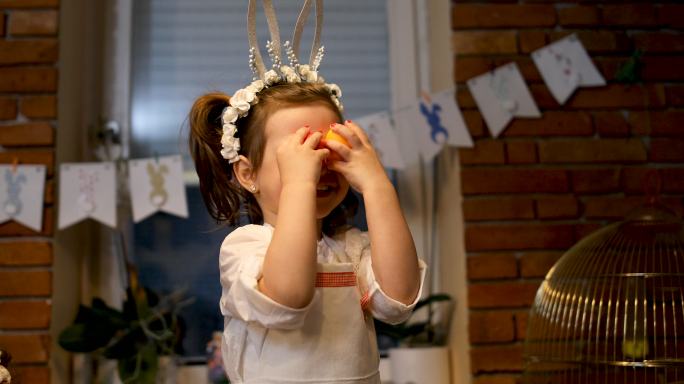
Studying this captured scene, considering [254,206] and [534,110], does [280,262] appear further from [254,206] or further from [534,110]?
[534,110]

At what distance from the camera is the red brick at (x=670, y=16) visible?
6.91 ft

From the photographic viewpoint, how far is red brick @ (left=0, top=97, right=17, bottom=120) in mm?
1920

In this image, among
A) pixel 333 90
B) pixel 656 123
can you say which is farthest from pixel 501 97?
pixel 333 90

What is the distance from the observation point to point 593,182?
203 centimetres

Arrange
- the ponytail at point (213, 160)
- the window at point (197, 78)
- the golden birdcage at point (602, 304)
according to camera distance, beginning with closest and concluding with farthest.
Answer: the ponytail at point (213, 160) → the golden birdcage at point (602, 304) → the window at point (197, 78)

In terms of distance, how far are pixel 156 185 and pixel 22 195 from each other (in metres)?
0.32

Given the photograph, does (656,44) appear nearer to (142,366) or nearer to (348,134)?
(348,134)

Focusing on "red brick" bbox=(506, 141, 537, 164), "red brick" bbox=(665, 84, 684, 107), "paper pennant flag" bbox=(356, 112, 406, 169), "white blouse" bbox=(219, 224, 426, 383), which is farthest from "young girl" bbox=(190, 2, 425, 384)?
"red brick" bbox=(665, 84, 684, 107)

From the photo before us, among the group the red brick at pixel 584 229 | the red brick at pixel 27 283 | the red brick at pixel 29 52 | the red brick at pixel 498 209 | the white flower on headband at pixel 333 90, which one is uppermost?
the red brick at pixel 29 52

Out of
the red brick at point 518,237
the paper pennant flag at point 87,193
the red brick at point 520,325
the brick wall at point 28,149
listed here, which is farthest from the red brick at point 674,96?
the brick wall at point 28,149

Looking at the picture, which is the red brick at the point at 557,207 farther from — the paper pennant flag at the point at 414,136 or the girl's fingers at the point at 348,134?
the girl's fingers at the point at 348,134

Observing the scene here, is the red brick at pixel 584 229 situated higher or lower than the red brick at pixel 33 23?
lower

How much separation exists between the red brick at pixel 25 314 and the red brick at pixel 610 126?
1491mm

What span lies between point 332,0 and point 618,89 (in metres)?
0.87
